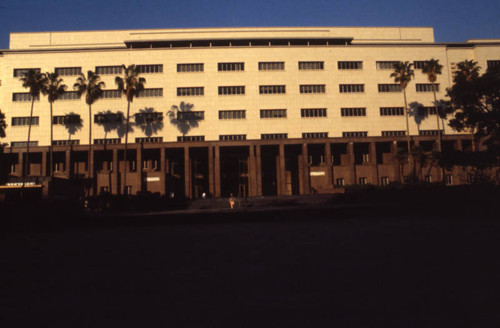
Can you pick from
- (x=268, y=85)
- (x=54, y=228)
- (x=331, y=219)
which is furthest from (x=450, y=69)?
(x=54, y=228)

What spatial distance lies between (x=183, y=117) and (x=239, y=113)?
8527mm

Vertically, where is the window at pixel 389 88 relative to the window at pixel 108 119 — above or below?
above

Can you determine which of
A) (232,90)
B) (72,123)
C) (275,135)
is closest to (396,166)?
(275,135)

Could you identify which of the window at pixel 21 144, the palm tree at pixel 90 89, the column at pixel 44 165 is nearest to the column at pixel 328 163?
the palm tree at pixel 90 89

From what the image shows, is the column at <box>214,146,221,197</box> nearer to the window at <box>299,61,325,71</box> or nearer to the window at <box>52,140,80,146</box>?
the window at <box>299,61,325,71</box>

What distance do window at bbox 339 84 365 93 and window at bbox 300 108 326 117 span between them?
15.0 feet

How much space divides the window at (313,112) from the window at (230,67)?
1145 cm

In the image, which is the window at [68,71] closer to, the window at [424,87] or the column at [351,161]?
the column at [351,161]

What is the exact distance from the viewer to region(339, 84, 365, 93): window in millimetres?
55125

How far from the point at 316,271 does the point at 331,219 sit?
1299cm

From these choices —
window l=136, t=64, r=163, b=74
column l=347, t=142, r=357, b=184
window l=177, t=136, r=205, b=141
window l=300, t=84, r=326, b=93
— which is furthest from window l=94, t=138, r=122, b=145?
column l=347, t=142, r=357, b=184

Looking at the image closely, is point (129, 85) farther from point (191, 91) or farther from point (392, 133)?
point (392, 133)

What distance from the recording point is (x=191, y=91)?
5403 centimetres

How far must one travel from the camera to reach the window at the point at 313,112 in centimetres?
5408
